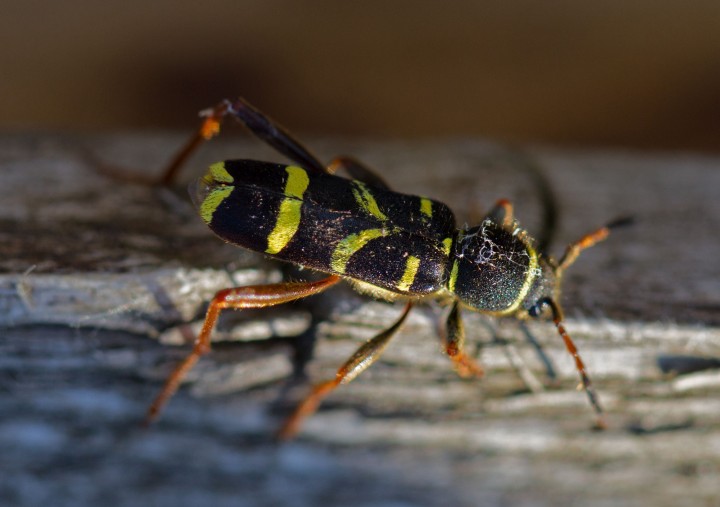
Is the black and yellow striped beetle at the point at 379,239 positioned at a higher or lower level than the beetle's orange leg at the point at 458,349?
higher

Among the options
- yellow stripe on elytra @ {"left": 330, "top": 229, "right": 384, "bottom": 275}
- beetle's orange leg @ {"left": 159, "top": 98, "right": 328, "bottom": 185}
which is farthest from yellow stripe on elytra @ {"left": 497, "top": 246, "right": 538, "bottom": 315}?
beetle's orange leg @ {"left": 159, "top": 98, "right": 328, "bottom": 185}

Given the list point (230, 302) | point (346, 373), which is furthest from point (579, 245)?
point (230, 302)

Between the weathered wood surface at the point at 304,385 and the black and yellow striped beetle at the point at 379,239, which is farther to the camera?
the black and yellow striped beetle at the point at 379,239

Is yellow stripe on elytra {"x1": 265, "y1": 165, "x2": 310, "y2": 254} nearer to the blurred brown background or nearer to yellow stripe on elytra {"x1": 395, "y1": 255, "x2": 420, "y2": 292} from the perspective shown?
yellow stripe on elytra {"x1": 395, "y1": 255, "x2": 420, "y2": 292}

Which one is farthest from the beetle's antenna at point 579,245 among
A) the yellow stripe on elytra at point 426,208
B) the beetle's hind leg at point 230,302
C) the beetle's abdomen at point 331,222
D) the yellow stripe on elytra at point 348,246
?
the beetle's hind leg at point 230,302

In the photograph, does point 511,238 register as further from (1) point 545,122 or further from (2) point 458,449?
(1) point 545,122

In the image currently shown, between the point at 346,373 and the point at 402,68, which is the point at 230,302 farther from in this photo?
the point at 402,68

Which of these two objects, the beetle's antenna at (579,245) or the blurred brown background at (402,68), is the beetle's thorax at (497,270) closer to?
the beetle's antenna at (579,245)
